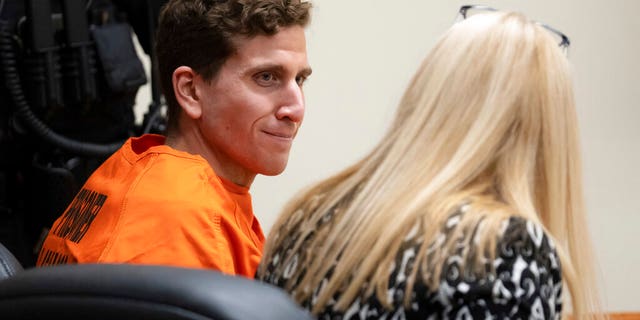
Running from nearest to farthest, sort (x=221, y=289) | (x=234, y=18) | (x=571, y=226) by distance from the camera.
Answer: (x=221, y=289)
(x=571, y=226)
(x=234, y=18)

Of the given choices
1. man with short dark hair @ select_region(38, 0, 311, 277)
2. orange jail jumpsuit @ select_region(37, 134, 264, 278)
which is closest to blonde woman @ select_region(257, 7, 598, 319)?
orange jail jumpsuit @ select_region(37, 134, 264, 278)

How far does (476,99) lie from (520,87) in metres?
0.05

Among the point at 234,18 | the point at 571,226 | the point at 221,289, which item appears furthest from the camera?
the point at 234,18

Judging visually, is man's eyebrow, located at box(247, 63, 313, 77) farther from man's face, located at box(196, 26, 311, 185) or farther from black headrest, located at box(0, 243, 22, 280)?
black headrest, located at box(0, 243, 22, 280)

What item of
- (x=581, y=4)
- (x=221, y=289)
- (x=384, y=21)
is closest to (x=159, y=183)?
(x=221, y=289)

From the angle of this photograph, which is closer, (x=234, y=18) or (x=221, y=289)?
(x=221, y=289)

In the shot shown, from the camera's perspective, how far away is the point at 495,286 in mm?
1085

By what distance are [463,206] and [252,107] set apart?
68 cm

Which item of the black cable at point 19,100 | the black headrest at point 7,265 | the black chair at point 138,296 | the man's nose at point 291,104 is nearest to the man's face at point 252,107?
the man's nose at point 291,104

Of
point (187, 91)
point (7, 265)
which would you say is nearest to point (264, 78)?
point (187, 91)

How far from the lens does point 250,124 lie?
1.78 metres

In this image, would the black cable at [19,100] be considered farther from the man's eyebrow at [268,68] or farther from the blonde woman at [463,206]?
the blonde woman at [463,206]

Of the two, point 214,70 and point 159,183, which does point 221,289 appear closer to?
point 159,183

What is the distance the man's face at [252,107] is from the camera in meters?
1.78
